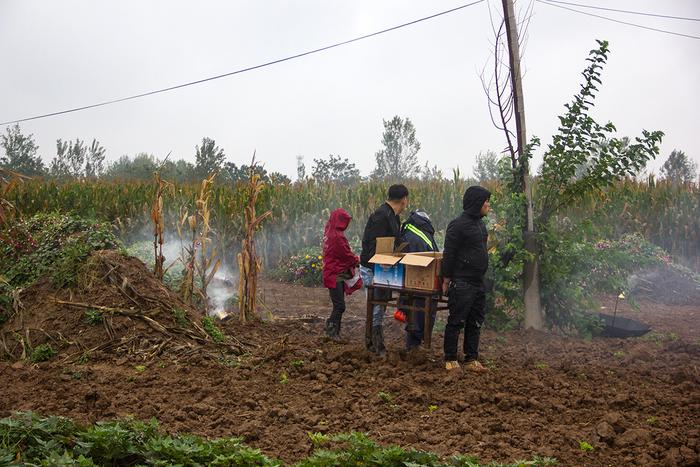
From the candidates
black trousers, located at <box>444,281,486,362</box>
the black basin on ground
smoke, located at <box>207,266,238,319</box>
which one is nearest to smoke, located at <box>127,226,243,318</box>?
smoke, located at <box>207,266,238,319</box>

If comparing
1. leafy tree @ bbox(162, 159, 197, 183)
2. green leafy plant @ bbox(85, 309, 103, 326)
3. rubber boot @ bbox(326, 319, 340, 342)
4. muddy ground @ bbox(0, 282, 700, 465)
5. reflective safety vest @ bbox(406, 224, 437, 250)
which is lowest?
muddy ground @ bbox(0, 282, 700, 465)

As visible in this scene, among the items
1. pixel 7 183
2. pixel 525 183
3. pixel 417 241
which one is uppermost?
pixel 525 183

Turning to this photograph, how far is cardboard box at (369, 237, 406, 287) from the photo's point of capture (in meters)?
7.25

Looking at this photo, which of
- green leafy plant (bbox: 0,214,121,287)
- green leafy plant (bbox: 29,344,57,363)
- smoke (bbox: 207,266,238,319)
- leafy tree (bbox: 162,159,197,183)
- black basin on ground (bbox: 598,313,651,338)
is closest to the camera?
green leafy plant (bbox: 29,344,57,363)

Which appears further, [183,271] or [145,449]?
[183,271]

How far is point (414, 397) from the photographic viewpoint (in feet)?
19.4

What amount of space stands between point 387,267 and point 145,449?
354cm

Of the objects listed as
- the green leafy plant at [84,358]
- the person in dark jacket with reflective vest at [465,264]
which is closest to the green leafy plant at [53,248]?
the green leafy plant at [84,358]

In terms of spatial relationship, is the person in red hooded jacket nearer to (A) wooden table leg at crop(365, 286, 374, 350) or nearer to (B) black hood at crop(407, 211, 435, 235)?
(A) wooden table leg at crop(365, 286, 374, 350)

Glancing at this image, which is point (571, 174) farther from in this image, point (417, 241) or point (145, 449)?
point (145, 449)

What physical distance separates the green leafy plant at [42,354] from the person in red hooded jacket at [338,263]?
307 cm

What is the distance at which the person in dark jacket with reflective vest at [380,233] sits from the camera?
7.62 metres

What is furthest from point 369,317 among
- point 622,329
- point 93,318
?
point 622,329

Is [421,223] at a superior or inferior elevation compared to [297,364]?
superior
